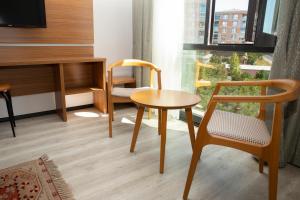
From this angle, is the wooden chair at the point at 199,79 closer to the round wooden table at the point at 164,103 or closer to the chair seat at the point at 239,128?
the round wooden table at the point at 164,103

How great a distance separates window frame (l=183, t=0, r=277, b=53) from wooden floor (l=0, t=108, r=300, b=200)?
930mm

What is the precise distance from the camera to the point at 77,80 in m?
2.85

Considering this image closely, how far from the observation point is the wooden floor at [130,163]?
1418 mm

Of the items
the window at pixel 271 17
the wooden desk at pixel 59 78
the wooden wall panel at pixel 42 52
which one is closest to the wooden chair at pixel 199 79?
the window at pixel 271 17

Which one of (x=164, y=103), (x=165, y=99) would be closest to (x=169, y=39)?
(x=165, y=99)

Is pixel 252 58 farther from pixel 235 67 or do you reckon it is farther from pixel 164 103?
pixel 164 103

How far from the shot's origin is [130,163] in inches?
68.2

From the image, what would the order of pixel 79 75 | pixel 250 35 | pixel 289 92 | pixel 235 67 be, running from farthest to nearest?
pixel 79 75 < pixel 235 67 < pixel 250 35 < pixel 289 92

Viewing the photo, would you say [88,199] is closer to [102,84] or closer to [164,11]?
[102,84]

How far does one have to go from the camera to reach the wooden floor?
1.42 metres

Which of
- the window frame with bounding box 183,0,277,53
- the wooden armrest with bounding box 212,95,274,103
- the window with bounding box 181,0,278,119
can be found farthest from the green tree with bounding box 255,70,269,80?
the wooden armrest with bounding box 212,95,274,103

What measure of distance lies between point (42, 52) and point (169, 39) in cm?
149

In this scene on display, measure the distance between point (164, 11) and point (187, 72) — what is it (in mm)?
753

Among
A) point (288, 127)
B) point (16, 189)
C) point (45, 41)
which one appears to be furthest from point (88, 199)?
point (45, 41)
